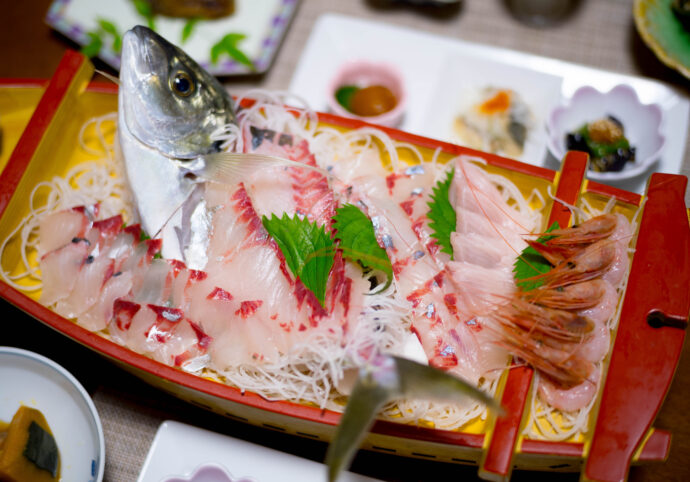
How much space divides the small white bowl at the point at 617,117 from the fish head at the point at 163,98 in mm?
1196

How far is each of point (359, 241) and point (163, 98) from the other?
0.70m

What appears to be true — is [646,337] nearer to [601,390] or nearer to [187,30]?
[601,390]

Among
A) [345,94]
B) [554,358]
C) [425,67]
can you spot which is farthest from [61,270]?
[425,67]

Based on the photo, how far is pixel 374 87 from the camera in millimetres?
2172

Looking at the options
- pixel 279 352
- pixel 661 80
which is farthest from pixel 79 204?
pixel 661 80

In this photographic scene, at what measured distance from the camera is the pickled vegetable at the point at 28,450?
4.33 ft

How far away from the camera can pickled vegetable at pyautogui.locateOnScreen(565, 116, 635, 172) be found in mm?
1911

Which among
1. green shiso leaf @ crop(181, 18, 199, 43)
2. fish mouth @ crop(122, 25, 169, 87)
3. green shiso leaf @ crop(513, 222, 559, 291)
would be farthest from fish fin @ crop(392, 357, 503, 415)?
green shiso leaf @ crop(181, 18, 199, 43)

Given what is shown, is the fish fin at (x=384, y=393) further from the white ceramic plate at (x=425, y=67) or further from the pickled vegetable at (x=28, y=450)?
the white ceramic plate at (x=425, y=67)

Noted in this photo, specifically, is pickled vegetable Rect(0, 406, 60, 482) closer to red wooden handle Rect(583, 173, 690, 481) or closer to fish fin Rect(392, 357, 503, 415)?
fish fin Rect(392, 357, 503, 415)

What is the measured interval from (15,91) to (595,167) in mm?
2021

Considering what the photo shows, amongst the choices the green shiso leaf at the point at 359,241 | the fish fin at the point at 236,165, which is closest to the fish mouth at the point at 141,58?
the fish fin at the point at 236,165

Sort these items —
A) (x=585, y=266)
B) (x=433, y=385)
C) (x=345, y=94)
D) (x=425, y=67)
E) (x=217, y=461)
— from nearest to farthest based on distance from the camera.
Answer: (x=433, y=385) < (x=585, y=266) < (x=217, y=461) < (x=345, y=94) < (x=425, y=67)

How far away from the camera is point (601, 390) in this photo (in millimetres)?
1233
